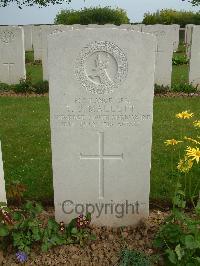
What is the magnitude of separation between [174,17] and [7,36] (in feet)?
68.6

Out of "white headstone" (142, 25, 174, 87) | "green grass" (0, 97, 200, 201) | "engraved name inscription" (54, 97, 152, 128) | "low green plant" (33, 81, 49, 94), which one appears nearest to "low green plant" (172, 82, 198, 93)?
"white headstone" (142, 25, 174, 87)

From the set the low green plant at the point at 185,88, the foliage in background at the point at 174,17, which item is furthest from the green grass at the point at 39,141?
the foliage in background at the point at 174,17

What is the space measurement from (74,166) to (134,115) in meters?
0.67

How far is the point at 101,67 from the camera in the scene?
3.02 meters

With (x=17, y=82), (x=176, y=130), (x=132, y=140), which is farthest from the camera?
(x=17, y=82)

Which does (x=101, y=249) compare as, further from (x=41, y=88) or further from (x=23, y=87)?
(x=23, y=87)

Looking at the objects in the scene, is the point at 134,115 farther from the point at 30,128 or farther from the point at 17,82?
the point at 17,82

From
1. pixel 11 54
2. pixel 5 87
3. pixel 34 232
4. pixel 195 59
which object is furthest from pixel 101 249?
pixel 11 54

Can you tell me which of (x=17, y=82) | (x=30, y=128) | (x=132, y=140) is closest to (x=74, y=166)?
(x=132, y=140)

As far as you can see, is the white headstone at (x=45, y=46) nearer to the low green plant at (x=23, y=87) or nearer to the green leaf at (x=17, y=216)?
the low green plant at (x=23, y=87)

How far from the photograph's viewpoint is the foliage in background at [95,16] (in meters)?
26.8

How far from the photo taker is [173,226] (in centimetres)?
296

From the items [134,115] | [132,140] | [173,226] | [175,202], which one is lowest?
[173,226]

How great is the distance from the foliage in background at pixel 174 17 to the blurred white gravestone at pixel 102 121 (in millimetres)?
25709
